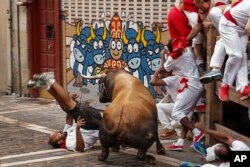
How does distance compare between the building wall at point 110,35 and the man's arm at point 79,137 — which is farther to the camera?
the building wall at point 110,35

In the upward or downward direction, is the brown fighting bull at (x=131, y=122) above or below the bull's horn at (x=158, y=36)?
below

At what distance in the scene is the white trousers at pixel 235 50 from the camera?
31.0 feet

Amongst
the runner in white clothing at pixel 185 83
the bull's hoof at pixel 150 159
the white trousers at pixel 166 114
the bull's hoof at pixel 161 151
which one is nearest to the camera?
the bull's hoof at pixel 150 159

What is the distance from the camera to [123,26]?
15.0m

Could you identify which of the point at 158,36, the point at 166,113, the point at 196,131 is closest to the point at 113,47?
Result: the point at 158,36

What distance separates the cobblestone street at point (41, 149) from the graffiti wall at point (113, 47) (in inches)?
46.9

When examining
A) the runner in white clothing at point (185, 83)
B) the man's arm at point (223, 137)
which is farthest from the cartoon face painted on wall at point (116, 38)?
the man's arm at point (223, 137)

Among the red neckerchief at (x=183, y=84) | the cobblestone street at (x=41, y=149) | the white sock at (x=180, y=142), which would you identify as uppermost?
the red neckerchief at (x=183, y=84)

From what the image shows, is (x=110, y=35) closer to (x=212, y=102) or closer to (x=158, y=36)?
(x=158, y=36)

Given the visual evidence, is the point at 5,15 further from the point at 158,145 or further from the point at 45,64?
the point at 158,145

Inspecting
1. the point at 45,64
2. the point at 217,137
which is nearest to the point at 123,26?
the point at 45,64

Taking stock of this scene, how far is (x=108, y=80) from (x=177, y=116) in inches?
50.3

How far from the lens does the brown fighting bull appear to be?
10.2 m

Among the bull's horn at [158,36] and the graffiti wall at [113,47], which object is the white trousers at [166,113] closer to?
the graffiti wall at [113,47]
